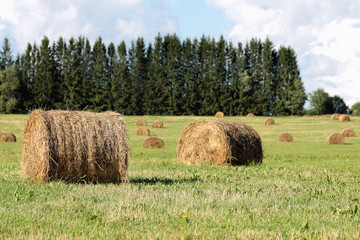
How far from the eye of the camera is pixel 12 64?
7825 centimetres

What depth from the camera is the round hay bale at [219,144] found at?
18.0 metres

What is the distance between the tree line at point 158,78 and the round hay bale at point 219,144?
177 feet

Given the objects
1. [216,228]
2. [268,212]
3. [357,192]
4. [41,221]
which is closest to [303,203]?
[268,212]

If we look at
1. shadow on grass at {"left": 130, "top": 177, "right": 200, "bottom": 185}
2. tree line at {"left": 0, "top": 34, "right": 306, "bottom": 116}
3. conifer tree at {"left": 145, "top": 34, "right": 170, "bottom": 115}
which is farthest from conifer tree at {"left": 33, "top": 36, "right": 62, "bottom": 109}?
shadow on grass at {"left": 130, "top": 177, "right": 200, "bottom": 185}

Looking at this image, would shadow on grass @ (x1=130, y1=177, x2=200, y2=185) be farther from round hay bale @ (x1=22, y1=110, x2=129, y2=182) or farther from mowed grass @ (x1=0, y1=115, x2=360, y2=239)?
round hay bale @ (x1=22, y1=110, x2=129, y2=182)

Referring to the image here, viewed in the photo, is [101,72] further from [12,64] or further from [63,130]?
[63,130]

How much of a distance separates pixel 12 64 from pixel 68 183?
72.2 m

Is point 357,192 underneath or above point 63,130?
underneath

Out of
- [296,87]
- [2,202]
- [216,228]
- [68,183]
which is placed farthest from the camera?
[296,87]

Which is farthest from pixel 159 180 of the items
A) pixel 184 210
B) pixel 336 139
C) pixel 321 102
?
pixel 321 102

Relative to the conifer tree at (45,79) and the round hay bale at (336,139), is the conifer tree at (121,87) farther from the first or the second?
the round hay bale at (336,139)

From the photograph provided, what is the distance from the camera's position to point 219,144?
712 inches

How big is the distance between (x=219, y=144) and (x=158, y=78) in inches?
2300

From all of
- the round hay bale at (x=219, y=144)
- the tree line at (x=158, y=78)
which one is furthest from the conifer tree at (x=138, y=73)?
the round hay bale at (x=219, y=144)
